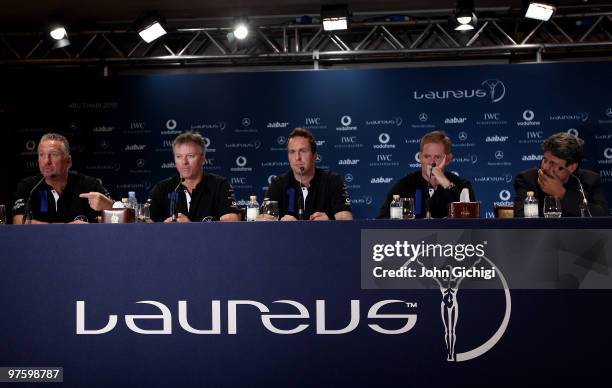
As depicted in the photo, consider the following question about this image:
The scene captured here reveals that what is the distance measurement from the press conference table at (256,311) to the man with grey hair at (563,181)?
1.24m

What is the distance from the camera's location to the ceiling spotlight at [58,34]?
20.3 ft

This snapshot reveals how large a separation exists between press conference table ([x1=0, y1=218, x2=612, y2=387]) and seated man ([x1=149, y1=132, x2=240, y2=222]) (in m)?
1.13

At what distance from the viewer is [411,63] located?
672 centimetres

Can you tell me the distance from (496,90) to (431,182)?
257cm

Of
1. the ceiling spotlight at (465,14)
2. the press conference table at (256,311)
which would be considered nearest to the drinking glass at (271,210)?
the press conference table at (256,311)

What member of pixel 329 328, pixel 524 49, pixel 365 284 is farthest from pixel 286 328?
pixel 524 49

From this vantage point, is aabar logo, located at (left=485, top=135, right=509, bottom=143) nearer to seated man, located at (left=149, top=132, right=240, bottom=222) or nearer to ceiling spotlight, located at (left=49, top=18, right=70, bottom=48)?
seated man, located at (left=149, top=132, right=240, bottom=222)

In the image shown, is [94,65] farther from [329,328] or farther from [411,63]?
[329,328]

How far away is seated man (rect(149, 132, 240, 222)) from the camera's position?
12.5ft

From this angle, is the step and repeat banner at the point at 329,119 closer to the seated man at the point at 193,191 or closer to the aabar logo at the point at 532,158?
the aabar logo at the point at 532,158

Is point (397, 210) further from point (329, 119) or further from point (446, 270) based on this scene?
point (329, 119)

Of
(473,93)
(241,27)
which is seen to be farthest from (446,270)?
(241,27)

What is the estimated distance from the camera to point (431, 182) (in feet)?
13.1

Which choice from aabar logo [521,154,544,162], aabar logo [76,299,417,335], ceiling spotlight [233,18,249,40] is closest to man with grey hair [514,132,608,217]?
aabar logo [76,299,417,335]
